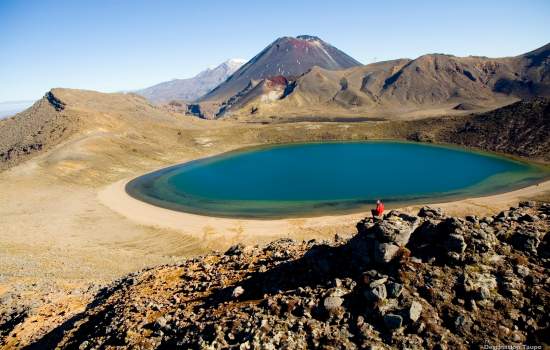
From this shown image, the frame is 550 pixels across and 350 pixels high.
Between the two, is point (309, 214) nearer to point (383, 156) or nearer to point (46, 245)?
point (46, 245)

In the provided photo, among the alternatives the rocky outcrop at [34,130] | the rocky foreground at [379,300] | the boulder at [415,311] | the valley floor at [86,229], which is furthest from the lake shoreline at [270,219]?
the rocky outcrop at [34,130]

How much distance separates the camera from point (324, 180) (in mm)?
88000

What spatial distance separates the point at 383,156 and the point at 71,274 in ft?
319

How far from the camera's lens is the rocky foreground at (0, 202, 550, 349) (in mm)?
14219

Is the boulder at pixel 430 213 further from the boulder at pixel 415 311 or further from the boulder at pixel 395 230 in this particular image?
the boulder at pixel 415 311

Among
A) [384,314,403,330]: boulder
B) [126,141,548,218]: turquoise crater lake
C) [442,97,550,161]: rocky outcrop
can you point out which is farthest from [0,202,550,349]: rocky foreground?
[442,97,550,161]: rocky outcrop

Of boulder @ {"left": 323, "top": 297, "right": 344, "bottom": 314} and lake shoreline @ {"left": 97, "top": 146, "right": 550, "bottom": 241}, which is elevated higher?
boulder @ {"left": 323, "top": 297, "right": 344, "bottom": 314}

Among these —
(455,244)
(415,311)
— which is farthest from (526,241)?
(415,311)

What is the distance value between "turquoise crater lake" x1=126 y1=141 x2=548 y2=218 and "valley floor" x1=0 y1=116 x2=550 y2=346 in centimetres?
584

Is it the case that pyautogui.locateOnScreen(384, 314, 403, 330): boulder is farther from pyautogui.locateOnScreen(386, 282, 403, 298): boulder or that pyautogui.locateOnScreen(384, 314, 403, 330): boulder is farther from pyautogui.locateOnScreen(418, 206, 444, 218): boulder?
pyautogui.locateOnScreen(418, 206, 444, 218): boulder

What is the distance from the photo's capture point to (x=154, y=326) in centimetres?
1738

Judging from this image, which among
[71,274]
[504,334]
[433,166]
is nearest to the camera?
[504,334]

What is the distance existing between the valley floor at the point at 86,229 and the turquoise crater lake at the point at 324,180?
19.2 feet

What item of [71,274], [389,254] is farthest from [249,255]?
[71,274]
